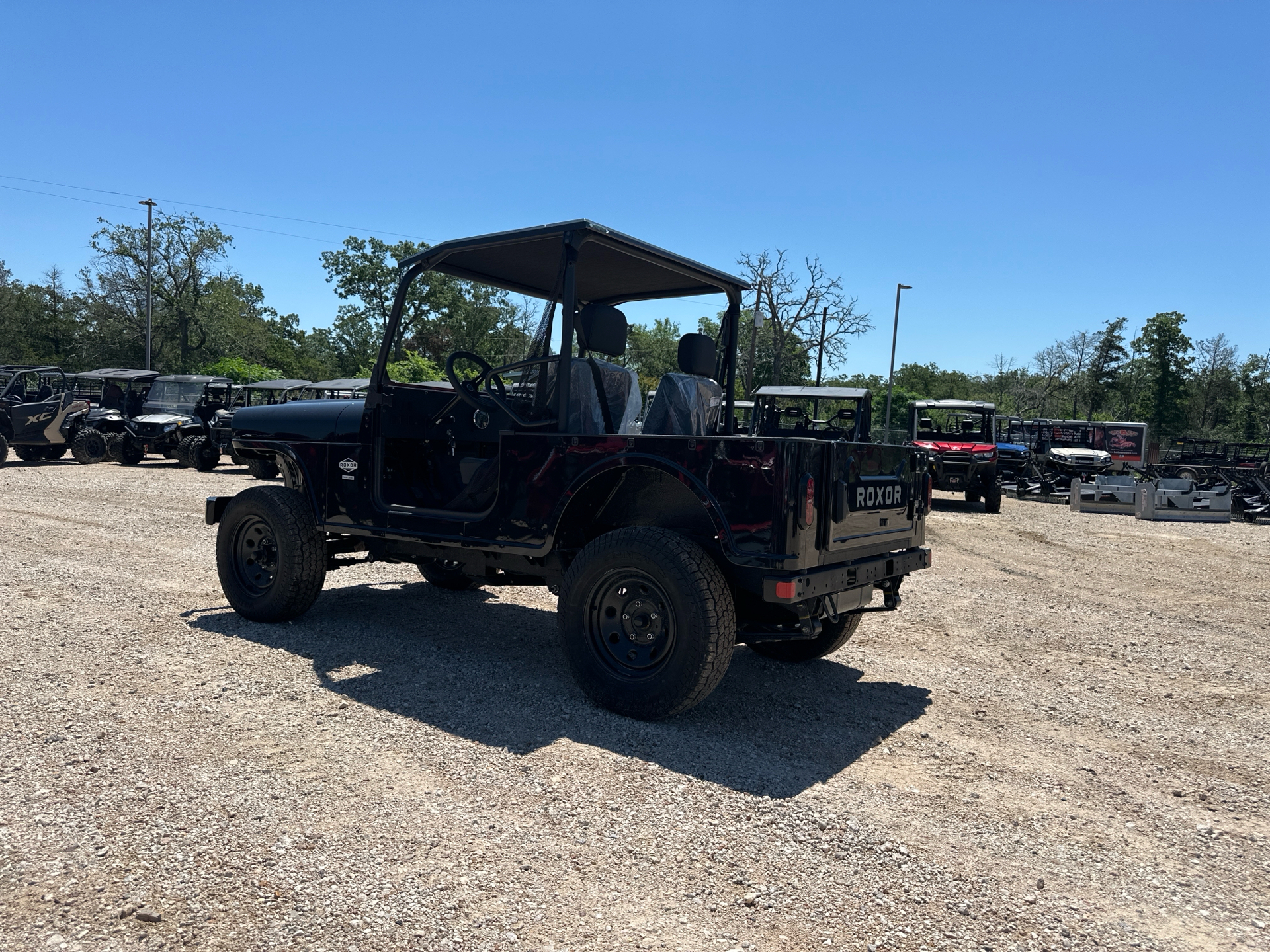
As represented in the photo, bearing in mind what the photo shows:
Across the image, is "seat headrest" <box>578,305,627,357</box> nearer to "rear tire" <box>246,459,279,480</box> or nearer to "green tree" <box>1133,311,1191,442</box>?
"rear tire" <box>246,459,279,480</box>

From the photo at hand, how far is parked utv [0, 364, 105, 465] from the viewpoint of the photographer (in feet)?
63.2

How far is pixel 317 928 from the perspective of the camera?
7.73 ft

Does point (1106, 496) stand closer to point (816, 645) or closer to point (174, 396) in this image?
point (816, 645)

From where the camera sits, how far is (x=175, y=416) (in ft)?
66.1

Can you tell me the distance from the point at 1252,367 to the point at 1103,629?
198 feet

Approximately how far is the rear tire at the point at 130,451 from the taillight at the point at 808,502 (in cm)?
1992

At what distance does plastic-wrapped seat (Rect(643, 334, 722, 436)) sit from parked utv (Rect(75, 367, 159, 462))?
18.7 meters

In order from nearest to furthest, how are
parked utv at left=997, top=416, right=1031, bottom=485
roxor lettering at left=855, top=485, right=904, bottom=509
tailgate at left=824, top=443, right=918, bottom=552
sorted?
tailgate at left=824, top=443, right=918, bottom=552
roxor lettering at left=855, top=485, right=904, bottom=509
parked utv at left=997, top=416, right=1031, bottom=485

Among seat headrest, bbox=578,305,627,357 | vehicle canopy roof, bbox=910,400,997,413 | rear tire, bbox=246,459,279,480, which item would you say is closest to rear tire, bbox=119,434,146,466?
rear tire, bbox=246,459,279,480

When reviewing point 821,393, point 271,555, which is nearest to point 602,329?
point 271,555

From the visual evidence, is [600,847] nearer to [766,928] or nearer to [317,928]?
[766,928]

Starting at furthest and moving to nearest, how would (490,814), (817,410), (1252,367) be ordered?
(1252,367)
(817,410)
(490,814)

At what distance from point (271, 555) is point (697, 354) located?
3041 mm

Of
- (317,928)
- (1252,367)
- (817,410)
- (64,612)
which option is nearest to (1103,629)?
(317,928)
